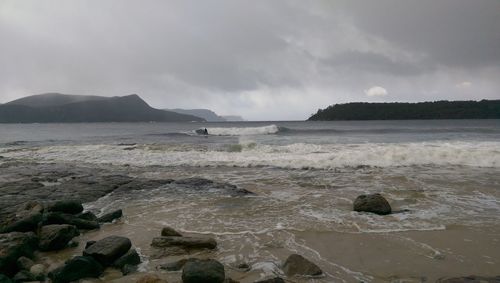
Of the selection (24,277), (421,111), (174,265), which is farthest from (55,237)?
(421,111)

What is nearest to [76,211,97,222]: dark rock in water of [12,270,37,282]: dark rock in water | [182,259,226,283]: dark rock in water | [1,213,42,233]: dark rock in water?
[1,213,42,233]: dark rock in water

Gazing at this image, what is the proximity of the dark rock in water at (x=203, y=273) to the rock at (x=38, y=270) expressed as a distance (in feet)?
7.07

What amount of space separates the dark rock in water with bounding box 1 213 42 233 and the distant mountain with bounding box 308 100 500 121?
111362mm

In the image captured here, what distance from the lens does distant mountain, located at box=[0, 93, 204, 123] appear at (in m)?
142

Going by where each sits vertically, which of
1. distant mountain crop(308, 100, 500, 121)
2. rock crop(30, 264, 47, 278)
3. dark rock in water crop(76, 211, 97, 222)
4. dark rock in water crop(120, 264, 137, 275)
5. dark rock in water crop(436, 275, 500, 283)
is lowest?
rock crop(30, 264, 47, 278)

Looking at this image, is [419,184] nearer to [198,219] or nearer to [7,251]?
[198,219]

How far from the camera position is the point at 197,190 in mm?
11016

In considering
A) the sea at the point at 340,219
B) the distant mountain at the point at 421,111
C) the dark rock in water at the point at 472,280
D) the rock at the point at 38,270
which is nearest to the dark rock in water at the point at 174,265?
the sea at the point at 340,219

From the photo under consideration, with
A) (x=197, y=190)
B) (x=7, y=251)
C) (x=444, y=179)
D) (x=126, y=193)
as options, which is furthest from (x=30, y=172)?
(x=444, y=179)

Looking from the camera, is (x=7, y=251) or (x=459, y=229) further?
(x=459, y=229)

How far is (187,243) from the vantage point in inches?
240

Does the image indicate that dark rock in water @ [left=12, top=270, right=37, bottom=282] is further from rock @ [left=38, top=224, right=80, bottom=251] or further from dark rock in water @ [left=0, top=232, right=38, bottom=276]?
rock @ [left=38, top=224, right=80, bottom=251]

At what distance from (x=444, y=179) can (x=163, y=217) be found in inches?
375

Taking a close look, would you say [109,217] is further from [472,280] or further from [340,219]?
[472,280]
